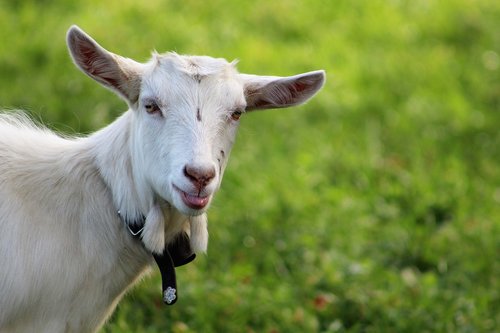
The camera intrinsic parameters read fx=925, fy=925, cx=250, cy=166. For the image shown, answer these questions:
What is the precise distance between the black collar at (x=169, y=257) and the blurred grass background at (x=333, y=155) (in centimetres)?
117

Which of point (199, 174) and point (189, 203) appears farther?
point (189, 203)

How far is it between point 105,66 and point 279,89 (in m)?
0.87

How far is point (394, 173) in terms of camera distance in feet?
27.0

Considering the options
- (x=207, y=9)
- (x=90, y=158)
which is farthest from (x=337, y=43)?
(x=90, y=158)

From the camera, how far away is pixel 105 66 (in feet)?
14.2

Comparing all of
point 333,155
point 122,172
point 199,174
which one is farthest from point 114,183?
point 333,155

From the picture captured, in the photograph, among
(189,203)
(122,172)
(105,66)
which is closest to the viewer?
(189,203)

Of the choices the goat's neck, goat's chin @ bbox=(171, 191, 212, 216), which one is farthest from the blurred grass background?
goat's chin @ bbox=(171, 191, 212, 216)

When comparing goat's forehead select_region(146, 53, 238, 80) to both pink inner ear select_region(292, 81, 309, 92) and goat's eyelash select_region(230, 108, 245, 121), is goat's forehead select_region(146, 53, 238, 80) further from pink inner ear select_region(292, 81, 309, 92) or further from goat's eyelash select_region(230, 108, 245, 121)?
pink inner ear select_region(292, 81, 309, 92)

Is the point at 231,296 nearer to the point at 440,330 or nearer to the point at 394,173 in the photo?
the point at 440,330

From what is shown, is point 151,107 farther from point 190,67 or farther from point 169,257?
point 169,257

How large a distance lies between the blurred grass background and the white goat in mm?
1266

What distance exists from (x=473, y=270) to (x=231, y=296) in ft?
6.30

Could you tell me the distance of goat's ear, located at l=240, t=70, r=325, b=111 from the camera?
4570 millimetres
